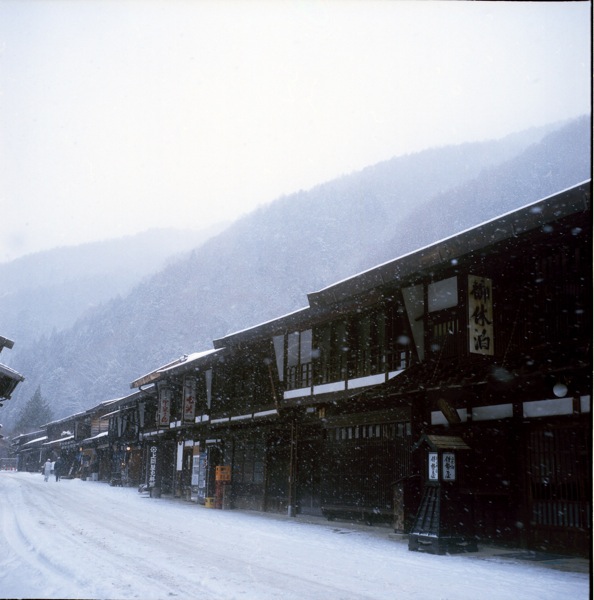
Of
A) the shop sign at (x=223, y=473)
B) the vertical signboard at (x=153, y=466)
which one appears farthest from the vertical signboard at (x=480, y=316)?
the vertical signboard at (x=153, y=466)

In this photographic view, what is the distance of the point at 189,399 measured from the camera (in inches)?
1073

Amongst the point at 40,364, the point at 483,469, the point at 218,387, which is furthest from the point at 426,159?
the point at 483,469

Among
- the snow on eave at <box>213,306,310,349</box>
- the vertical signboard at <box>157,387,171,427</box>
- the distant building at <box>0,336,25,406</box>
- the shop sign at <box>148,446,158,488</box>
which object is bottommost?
the shop sign at <box>148,446,158,488</box>

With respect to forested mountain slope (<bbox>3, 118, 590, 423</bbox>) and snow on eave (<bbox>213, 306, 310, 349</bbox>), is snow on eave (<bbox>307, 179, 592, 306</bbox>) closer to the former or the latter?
snow on eave (<bbox>213, 306, 310, 349</bbox>)

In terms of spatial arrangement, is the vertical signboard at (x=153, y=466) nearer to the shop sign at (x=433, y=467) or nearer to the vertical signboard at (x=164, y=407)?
the vertical signboard at (x=164, y=407)

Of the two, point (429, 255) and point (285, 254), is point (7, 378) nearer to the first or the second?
point (429, 255)

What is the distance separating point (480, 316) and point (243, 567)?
260 inches

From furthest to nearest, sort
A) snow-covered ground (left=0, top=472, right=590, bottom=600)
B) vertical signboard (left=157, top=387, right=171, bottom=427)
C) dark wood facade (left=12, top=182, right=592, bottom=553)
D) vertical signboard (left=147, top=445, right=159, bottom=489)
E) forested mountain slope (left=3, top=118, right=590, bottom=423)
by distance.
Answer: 1. forested mountain slope (left=3, top=118, right=590, bottom=423)
2. vertical signboard (left=147, top=445, right=159, bottom=489)
3. vertical signboard (left=157, top=387, right=171, bottom=427)
4. dark wood facade (left=12, top=182, right=592, bottom=553)
5. snow-covered ground (left=0, top=472, right=590, bottom=600)

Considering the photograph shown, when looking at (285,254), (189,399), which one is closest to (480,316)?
(189,399)

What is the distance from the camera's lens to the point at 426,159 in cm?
16038

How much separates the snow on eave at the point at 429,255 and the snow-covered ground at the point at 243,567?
578 cm

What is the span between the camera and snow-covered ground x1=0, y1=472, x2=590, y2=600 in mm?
7203

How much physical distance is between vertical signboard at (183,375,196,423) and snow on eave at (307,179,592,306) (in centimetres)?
1138

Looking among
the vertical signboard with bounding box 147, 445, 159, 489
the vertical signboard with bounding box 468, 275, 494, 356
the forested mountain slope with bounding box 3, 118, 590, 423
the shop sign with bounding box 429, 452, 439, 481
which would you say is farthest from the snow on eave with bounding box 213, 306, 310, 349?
the forested mountain slope with bounding box 3, 118, 590, 423
